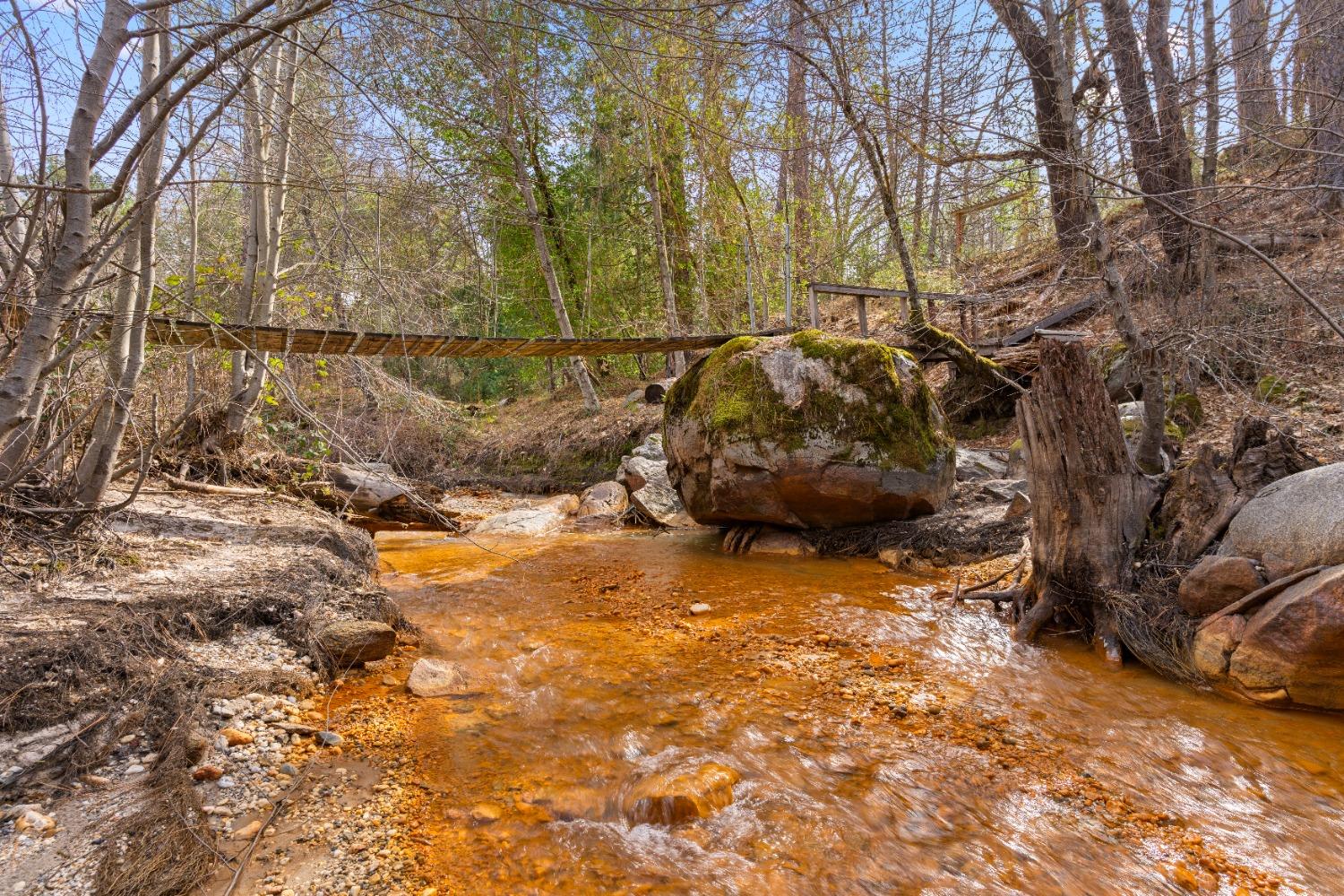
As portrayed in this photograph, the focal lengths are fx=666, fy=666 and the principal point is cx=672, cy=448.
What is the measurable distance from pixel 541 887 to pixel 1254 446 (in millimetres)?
3979

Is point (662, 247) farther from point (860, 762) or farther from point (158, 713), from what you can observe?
point (158, 713)

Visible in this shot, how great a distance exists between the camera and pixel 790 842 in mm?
2010

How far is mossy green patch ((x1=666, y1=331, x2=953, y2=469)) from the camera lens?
→ 218 inches

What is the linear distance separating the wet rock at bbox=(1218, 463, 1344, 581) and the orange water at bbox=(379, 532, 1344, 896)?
65cm

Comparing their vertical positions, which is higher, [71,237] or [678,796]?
[71,237]

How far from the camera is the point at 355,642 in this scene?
10.4ft

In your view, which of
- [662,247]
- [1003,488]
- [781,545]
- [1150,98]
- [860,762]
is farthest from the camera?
[662,247]

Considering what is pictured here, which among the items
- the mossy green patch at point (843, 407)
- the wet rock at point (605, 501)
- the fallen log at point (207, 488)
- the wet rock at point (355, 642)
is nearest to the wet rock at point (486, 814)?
the wet rock at point (355, 642)

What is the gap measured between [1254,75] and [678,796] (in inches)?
178

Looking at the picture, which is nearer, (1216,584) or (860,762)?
(860,762)

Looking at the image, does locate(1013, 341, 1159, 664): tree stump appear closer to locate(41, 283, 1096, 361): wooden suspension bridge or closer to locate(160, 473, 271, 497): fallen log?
locate(41, 283, 1096, 361): wooden suspension bridge

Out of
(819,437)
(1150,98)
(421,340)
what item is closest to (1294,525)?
(1150,98)

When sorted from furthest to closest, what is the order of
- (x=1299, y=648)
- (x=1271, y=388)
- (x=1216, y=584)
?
(x=1271, y=388) → (x=1216, y=584) → (x=1299, y=648)

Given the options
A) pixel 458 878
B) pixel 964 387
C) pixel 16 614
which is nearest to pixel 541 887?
pixel 458 878
